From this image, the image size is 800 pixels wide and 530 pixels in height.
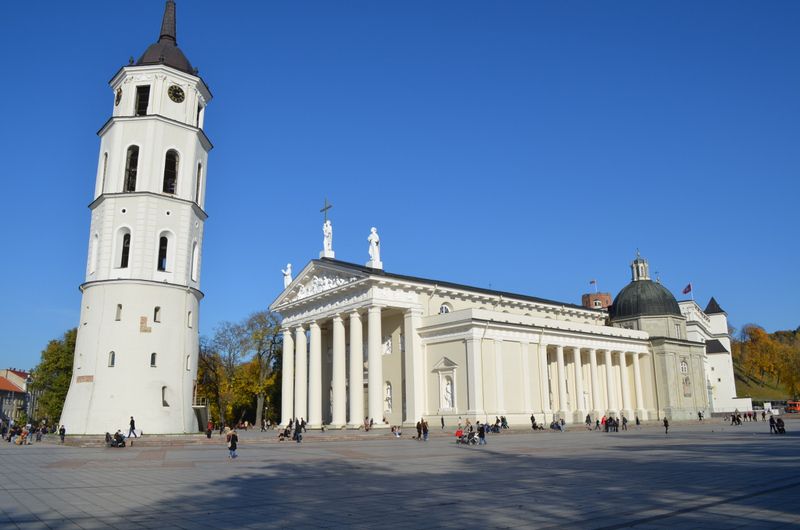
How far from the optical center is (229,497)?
12594 mm

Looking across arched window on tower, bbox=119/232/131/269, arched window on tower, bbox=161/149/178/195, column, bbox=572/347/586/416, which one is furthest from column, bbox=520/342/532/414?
arched window on tower, bbox=119/232/131/269

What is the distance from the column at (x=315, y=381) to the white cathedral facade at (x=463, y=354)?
0.28 ft

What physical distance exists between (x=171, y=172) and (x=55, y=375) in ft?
106

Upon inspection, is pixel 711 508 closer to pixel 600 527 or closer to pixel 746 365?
pixel 600 527

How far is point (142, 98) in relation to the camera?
4006 centimetres

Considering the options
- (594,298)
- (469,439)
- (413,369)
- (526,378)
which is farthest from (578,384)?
(594,298)

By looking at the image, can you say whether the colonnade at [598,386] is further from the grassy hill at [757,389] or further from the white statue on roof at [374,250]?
the grassy hill at [757,389]

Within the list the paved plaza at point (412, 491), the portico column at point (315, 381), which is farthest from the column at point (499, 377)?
the paved plaza at point (412, 491)

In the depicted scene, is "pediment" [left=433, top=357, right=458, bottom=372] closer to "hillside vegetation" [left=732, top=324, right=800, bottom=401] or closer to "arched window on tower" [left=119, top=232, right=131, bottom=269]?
"arched window on tower" [left=119, top=232, right=131, bottom=269]

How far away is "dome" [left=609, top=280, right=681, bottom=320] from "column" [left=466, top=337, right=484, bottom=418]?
29075mm

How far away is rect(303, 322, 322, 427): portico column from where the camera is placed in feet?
172

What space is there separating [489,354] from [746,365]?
96.5 meters

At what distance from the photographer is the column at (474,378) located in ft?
146

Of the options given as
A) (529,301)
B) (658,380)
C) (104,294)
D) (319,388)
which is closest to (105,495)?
(104,294)
